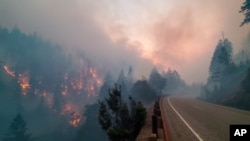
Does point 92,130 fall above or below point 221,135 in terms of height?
below

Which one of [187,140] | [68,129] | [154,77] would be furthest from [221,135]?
[68,129]

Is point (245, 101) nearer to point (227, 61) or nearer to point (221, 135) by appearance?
point (221, 135)

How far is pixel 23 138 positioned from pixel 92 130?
2665 centimetres

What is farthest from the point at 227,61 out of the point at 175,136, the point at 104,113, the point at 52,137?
the point at 52,137

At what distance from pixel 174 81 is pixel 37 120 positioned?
10650 centimetres

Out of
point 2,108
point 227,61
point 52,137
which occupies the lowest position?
point 52,137

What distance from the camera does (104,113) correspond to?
42688mm

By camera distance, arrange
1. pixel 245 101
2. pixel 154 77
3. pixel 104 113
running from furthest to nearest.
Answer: pixel 154 77 < pixel 104 113 < pixel 245 101

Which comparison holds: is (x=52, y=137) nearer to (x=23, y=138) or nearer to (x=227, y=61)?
(x=23, y=138)

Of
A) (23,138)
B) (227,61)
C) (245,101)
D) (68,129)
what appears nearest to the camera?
(245,101)

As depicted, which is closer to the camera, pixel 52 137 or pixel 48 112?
pixel 52 137

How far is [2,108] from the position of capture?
192250 mm

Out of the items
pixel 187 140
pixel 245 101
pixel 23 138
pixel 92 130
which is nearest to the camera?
pixel 187 140

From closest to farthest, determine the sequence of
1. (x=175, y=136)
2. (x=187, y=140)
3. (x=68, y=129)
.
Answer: (x=187, y=140)
(x=175, y=136)
(x=68, y=129)
